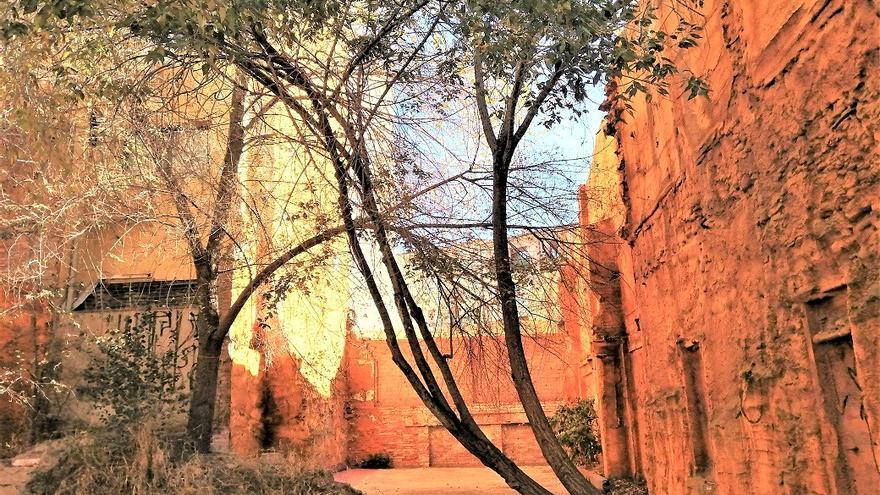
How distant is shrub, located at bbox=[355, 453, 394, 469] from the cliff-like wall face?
14.9 m

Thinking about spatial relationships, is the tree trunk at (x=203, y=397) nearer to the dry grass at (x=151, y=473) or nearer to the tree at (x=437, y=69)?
the dry grass at (x=151, y=473)

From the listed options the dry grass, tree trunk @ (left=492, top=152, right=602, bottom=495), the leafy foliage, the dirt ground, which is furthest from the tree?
the dirt ground

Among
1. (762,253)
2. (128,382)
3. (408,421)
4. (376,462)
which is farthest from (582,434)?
(762,253)

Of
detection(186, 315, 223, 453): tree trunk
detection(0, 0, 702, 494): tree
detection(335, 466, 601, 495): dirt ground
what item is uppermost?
detection(0, 0, 702, 494): tree

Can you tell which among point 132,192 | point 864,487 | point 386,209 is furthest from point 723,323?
point 132,192

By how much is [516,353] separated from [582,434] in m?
8.84

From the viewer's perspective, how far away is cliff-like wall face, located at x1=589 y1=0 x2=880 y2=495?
2877 millimetres

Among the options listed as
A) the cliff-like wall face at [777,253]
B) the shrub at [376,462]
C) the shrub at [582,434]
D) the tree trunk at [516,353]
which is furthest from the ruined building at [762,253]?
the shrub at [376,462]

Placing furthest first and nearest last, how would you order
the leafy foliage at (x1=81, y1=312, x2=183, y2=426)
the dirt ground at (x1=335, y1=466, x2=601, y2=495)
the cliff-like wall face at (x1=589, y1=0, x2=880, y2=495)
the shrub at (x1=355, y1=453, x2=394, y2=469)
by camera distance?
the shrub at (x1=355, y1=453, x2=394, y2=469), the dirt ground at (x1=335, y1=466, x2=601, y2=495), the leafy foliage at (x1=81, y1=312, x2=183, y2=426), the cliff-like wall face at (x1=589, y1=0, x2=880, y2=495)

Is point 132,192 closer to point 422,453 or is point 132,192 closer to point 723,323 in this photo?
point 723,323

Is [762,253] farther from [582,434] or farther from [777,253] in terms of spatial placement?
[582,434]

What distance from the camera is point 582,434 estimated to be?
13688 millimetres

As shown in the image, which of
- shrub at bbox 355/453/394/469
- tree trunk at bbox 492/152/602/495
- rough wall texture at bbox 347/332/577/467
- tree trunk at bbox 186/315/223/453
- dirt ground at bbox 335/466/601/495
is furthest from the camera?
rough wall texture at bbox 347/332/577/467

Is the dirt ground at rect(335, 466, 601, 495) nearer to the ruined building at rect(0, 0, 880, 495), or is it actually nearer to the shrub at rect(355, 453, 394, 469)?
the shrub at rect(355, 453, 394, 469)
